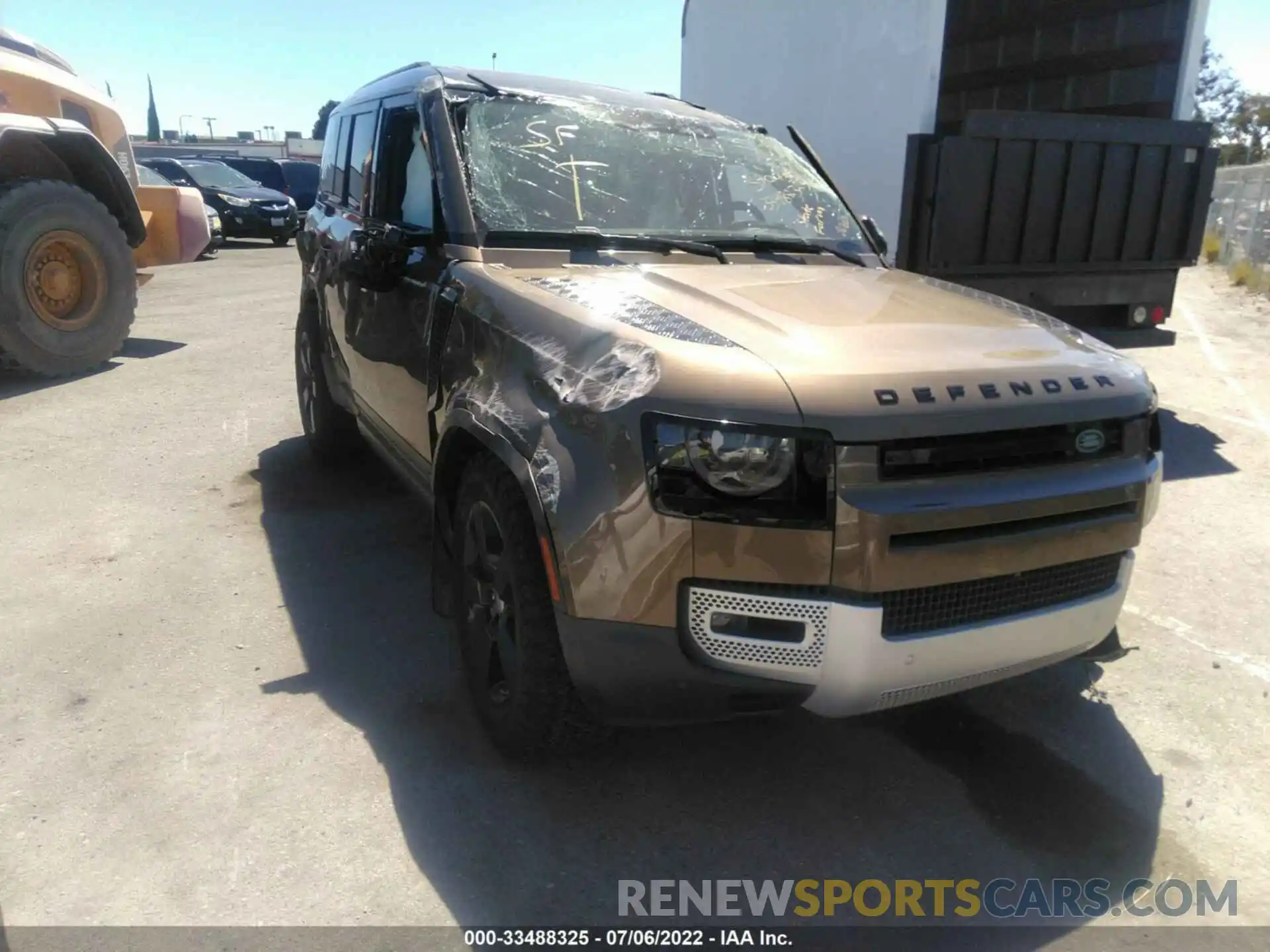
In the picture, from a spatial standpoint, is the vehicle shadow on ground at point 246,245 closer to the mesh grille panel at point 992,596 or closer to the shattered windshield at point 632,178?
the shattered windshield at point 632,178

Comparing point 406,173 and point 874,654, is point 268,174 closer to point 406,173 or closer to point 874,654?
point 406,173

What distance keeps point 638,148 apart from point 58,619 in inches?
111

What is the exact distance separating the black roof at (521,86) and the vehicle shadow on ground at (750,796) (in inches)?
82.8

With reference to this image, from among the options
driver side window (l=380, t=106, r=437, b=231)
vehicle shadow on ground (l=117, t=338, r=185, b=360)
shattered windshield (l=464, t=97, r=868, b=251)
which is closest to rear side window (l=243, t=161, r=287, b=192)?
vehicle shadow on ground (l=117, t=338, r=185, b=360)

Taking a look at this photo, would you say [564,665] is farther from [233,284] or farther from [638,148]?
[233,284]

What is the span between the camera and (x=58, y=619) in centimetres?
372

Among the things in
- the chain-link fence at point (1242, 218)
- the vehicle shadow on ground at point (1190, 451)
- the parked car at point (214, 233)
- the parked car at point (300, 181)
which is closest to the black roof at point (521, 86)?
the vehicle shadow on ground at point (1190, 451)

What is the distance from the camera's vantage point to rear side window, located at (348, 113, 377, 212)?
4.29 m

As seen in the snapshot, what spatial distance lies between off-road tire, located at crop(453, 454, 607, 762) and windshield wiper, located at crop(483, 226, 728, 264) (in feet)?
2.60

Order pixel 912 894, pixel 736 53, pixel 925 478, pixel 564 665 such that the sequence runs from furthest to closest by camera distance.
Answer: pixel 736 53, pixel 564 665, pixel 912 894, pixel 925 478

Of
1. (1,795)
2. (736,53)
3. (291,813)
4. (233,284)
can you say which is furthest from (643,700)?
(233,284)

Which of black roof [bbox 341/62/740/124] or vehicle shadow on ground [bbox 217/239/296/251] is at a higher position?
black roof [bbox 341/62/740/124]

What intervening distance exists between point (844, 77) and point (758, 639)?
674 centimetres

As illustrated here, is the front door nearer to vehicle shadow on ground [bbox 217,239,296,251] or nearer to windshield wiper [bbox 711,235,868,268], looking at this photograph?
windshield wiper [bbox 711,235,868,268]
